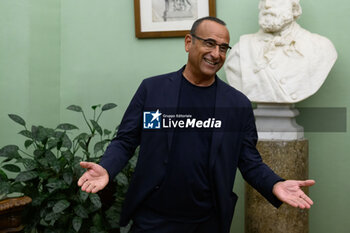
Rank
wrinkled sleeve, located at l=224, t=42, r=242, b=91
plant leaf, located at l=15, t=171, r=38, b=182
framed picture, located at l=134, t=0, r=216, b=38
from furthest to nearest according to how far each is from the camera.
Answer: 1. framed picture, located at l=134, t=0, r=216, b=38
2. wrinkled sleeve, located at l=224, t=42, r=242, b=91
3. plant leaf, located at l=15, t=171, r=38, b=182

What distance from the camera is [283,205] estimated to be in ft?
8.84

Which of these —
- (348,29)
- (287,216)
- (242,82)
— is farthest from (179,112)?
(348,29)

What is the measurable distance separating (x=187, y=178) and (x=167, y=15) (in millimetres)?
2018

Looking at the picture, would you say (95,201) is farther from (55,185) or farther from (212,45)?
(212,45)

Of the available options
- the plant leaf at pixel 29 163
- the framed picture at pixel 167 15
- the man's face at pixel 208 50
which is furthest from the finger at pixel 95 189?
the framed picture at pixel 167 15

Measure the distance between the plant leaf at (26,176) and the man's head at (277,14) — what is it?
6.02 feet

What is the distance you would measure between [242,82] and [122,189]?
1.11 m

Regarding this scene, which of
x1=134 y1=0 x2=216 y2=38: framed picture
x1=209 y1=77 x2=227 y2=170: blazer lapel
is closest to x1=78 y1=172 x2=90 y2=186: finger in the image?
x1=209 y1=77 x2=227 y2=170: blazer lapel

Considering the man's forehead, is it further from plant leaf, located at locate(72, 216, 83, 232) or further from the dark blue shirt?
plant leaf, located at locate(72, 216, 83, 232)

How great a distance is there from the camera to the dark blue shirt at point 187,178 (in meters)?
1.80

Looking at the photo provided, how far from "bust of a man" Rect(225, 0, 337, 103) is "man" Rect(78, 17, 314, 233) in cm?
91

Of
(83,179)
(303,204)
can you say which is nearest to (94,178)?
(83,179)

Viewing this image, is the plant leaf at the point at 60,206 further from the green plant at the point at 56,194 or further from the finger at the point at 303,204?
the finger at the point at 303,204

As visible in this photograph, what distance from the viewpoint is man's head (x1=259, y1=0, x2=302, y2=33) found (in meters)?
2.76
